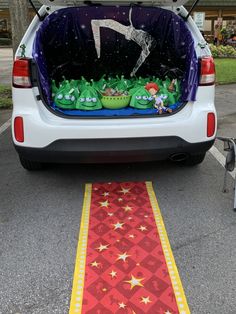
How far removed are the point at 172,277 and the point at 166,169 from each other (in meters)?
1.75

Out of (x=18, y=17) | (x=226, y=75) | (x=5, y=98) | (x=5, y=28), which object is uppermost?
(x=18, y=17)

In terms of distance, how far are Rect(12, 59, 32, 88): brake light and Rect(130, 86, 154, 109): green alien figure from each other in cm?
96

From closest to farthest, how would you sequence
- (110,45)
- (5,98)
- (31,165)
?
(31,165) → (110,45) → (5,98)

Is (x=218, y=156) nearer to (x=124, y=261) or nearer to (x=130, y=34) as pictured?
(x=130, y=34)

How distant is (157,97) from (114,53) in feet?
5.33

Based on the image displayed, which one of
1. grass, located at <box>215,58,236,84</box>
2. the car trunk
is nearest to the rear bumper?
the car trunk

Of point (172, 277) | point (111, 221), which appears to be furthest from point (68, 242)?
point (172, 277)

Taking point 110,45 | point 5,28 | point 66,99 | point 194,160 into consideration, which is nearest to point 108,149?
point 66,99

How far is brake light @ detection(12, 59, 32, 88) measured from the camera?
10.2ft

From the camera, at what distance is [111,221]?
9.92 ft

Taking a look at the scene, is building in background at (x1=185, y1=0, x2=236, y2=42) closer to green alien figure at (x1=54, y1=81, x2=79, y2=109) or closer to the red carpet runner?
green alien figure at (x1=54, y1=81, x2=79, y2=109)

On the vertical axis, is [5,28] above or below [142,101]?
below

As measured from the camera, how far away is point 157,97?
3.52 m

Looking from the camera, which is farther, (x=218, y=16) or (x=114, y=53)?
(x=218, y=16)
